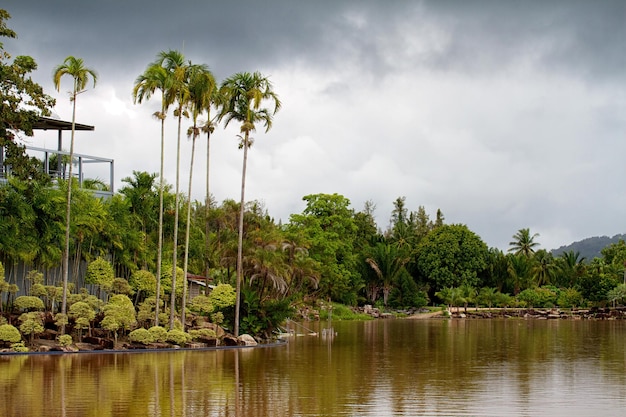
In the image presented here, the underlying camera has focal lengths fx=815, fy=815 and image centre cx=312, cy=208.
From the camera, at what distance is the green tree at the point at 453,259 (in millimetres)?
81750

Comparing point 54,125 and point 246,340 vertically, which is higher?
point 54,125

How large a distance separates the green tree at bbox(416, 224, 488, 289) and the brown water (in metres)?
47.5

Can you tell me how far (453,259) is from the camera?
81938 mm

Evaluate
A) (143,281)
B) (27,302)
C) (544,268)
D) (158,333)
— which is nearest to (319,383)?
(158,333)

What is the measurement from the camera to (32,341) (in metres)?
28.5

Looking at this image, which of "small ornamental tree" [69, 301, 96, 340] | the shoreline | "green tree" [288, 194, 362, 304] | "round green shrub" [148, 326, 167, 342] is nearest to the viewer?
the shoreline

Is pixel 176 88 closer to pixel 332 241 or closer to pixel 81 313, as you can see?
pixel 81 313

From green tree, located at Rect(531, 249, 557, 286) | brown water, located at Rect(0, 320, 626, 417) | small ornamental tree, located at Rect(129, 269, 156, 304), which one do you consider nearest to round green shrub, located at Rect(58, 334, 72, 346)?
brown water, located at Rect(0, 320, 626, 417)

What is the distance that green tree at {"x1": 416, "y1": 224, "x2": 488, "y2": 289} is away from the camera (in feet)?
268

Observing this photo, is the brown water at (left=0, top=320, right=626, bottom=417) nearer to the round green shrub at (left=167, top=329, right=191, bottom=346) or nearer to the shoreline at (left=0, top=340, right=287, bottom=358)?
the shoreline at (left=0, top=340, right=287, bottom=358)

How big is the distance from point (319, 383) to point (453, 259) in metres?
62.3

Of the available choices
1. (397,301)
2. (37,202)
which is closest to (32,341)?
(37,202)

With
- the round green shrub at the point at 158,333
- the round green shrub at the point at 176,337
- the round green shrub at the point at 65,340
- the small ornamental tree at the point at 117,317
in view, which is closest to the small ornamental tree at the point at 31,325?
the round green shrub at the point at 65,340

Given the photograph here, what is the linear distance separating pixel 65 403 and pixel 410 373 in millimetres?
10857
